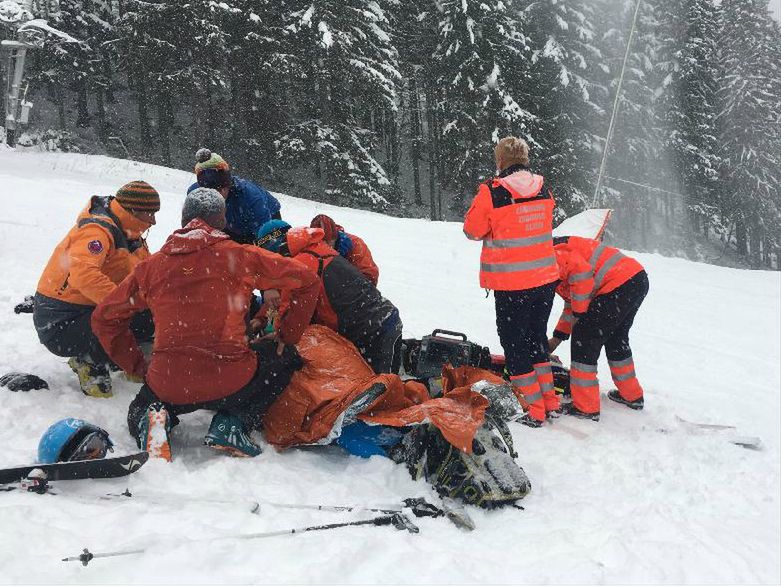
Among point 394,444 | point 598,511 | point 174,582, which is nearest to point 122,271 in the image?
point 394,444

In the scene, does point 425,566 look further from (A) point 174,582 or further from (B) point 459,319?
(B) point 459,319

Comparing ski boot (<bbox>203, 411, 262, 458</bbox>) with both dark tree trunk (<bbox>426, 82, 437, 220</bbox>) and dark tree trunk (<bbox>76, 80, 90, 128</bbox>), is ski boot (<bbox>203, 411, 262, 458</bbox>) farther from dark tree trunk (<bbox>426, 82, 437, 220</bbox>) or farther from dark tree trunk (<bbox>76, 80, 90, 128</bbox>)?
dark tree trunk (<bbox>76, 80, 90, 128</bbox>)

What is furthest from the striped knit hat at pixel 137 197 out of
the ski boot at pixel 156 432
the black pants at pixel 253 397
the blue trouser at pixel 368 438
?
the blue trouser at pixel 368 438

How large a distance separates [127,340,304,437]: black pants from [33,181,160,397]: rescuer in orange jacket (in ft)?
2.40

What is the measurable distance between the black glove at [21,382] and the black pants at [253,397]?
2.62 ft

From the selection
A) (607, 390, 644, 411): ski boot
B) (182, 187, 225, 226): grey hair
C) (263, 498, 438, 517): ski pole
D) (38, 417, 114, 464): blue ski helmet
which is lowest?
(607, 390, 644, 411): ski boot

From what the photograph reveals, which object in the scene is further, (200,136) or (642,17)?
(642,17)

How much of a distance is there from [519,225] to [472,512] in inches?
80.5

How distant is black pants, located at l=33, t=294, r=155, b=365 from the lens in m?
3.93

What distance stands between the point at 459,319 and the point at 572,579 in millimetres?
4302

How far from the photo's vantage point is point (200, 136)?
24.5 meters

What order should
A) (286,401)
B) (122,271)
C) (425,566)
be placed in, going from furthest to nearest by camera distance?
(122,271)
(286,401)
(425,566)

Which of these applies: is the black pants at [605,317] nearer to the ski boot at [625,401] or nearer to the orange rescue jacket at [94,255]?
the ski boot at [625,401]

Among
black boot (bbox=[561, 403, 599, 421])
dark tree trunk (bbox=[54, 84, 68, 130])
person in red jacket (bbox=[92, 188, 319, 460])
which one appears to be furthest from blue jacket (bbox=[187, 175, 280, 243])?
dark tree trunk (bbox=[54, 84, 68, 130])
